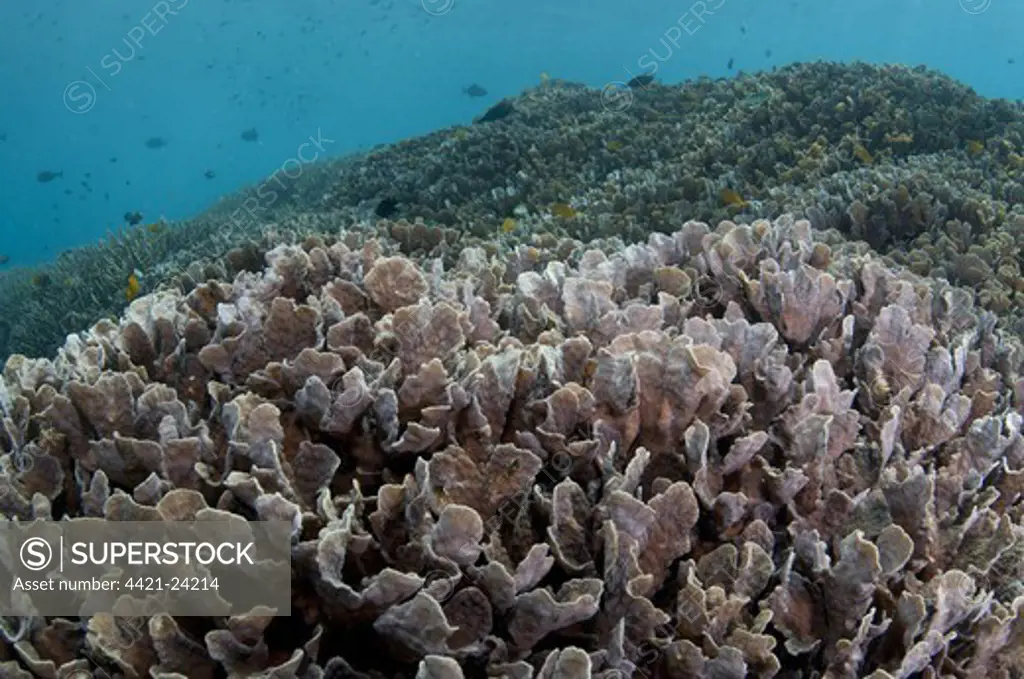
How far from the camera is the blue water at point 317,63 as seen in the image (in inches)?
3290

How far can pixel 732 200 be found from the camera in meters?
7.01

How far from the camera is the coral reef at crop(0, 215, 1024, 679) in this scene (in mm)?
1756

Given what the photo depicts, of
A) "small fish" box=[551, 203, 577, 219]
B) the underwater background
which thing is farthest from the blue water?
the underwater background

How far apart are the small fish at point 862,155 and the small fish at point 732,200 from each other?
213 centimetres

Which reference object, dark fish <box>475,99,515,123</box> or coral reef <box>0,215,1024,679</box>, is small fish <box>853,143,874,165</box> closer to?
coral reef <box>0,215,1024,679</box>

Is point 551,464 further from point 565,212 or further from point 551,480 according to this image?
point 565,212

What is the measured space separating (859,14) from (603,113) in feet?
372

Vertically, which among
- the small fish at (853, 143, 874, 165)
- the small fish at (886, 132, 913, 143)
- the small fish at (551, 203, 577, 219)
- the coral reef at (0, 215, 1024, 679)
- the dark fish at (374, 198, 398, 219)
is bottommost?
the coral reef at (0, 215, 1024, 679)

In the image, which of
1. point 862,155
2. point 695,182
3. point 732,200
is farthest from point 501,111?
point 732,200

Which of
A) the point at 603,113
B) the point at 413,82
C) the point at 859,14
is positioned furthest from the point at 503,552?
the point at 413,82

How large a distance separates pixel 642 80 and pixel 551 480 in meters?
13.0

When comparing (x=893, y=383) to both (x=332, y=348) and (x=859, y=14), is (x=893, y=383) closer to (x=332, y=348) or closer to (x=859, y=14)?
(x=332, y=348)

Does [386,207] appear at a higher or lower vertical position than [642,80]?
lower

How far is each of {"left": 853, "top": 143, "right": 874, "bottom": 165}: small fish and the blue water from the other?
65445 millimetres
